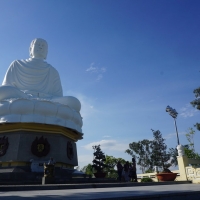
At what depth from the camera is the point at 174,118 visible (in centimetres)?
1378

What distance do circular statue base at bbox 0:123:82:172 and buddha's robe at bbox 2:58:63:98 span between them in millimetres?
2698

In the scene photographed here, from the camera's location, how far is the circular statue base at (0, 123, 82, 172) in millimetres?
11180

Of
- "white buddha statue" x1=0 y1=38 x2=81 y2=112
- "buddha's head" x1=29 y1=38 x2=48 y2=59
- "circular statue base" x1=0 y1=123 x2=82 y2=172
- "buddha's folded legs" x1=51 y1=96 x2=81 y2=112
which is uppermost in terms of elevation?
"buddha's head" x1=29 y1=38 x2=48 y2=59

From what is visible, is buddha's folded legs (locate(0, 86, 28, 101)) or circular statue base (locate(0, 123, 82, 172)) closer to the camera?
circular statue base (locate(0, 123, 82, 172))

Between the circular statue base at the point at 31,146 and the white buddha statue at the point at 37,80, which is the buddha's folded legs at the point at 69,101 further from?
the circular statue base at the point at 31,146

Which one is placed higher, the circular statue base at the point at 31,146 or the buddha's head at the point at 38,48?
the buddha's head at the point at 38,48

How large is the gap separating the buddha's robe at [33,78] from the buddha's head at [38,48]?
2.94 ft

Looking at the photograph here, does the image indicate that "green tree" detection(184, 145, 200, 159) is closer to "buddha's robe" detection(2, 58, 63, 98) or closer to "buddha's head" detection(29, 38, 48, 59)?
"buddha's robe" detection(2, 58, 63, 98)

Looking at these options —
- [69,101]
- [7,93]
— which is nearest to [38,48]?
[7,93]

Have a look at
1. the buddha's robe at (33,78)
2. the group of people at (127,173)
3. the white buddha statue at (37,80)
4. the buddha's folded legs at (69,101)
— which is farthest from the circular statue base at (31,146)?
the group of people at (127,173)

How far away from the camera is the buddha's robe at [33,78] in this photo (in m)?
14.4

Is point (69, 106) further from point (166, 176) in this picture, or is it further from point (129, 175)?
point (166, 176)

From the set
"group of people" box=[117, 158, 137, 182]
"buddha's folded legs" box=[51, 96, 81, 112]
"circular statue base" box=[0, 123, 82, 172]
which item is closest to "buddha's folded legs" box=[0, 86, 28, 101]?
"circular statue base" box=[0, 123, 82, 172]

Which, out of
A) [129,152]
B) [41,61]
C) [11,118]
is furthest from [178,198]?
[129,152]
